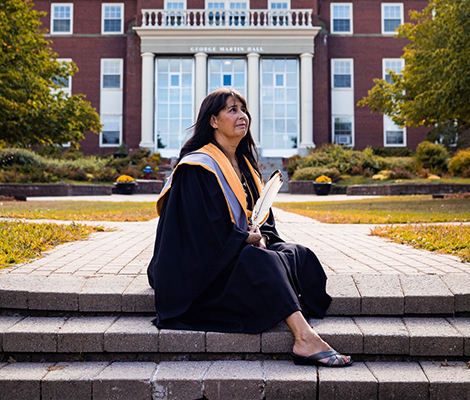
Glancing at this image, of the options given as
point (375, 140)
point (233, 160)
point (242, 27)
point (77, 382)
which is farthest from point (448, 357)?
point (375, 140)

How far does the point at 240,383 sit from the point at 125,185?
21.9 m

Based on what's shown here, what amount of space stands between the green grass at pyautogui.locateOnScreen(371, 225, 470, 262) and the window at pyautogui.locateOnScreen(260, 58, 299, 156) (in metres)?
24.9

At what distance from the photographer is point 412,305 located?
3.87m

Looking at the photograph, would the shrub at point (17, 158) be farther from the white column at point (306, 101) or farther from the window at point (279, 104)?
the white column at point (306, 101)

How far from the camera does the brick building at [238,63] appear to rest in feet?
105

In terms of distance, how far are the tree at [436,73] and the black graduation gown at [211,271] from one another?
1100 cm

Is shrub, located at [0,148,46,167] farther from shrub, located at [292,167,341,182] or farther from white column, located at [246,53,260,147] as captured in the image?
shrub, located at [292,167,341,182]

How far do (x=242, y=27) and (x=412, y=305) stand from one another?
29.9 m

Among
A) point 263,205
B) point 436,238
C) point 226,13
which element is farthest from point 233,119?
point 226,13

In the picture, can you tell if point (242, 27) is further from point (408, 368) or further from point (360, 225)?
point (408, 368)

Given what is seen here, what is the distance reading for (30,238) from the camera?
6191 mm

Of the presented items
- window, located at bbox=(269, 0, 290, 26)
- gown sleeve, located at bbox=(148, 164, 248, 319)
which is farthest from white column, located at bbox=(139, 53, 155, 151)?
gown sleeve, located at bbox=(148, 164, 248, 319)

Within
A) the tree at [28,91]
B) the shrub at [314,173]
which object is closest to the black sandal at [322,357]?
the tree at [28,91]

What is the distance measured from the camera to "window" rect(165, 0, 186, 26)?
106 ft
